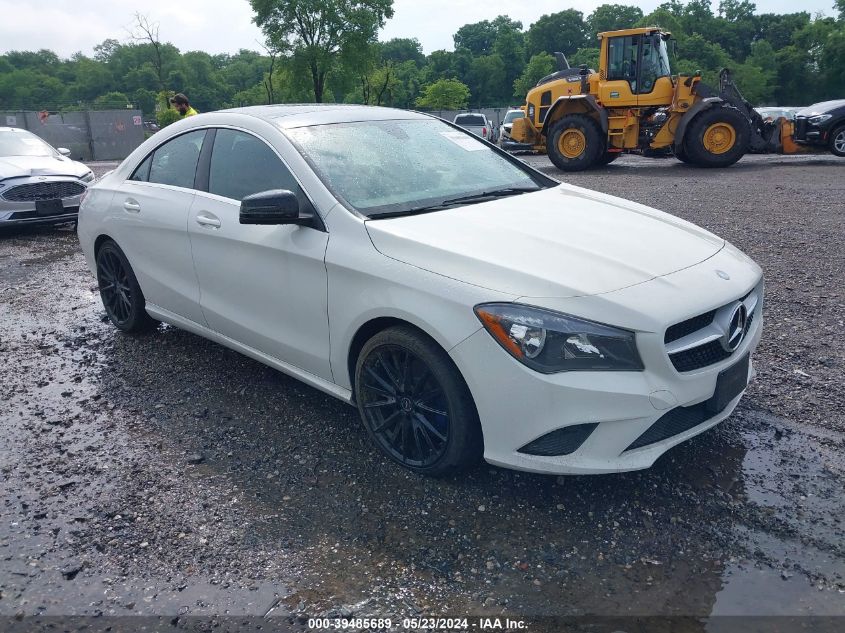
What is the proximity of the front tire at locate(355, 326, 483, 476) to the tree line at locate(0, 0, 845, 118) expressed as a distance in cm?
3502

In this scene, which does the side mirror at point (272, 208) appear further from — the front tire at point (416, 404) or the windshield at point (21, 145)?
the windshield at point (21, 145)

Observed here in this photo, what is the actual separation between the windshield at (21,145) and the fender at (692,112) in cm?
1217

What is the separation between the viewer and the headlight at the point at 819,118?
15711mm

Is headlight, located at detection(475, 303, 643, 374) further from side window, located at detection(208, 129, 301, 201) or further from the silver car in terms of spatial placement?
the silver car

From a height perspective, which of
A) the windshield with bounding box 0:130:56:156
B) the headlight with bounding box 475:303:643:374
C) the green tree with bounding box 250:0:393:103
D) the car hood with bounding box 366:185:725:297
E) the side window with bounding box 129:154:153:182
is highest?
the green tree with bounding box 250:0:393:103

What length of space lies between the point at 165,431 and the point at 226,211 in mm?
1259

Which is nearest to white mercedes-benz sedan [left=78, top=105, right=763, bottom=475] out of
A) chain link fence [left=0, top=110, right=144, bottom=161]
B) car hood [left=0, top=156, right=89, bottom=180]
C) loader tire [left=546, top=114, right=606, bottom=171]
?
car hood [left=0, top=156, right=89, bottom=180]

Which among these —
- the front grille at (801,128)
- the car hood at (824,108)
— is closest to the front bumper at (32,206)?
the front grille at (801,128)

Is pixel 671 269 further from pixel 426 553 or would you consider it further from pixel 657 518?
pixel 426 553

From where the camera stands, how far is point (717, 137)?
50.6 ft

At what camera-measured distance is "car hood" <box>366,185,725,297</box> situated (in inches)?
112

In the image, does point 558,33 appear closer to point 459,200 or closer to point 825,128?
point 825,128

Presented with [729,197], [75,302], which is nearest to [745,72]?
[729,197]

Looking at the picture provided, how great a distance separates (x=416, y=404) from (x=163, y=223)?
2294mm
